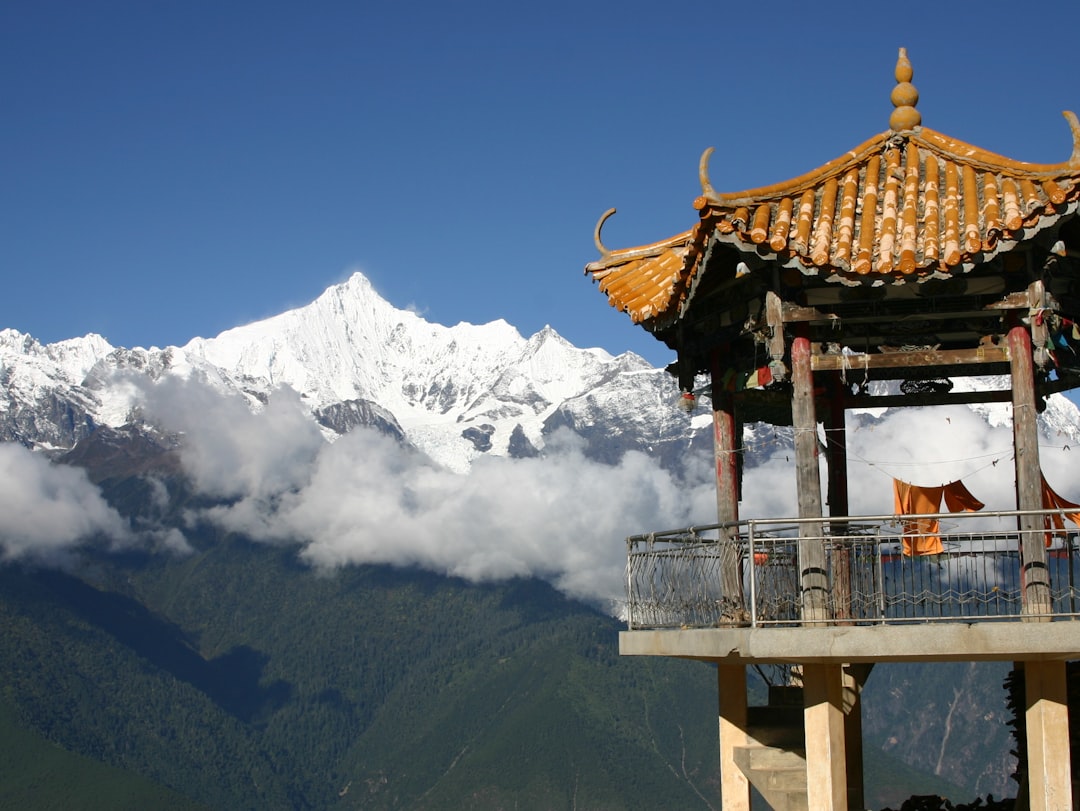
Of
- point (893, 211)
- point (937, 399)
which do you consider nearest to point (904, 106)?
point (893, 211)

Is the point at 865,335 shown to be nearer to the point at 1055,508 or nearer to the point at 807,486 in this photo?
the point at 807,486

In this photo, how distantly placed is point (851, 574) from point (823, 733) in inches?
137

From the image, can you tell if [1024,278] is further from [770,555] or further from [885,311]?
[770,555]

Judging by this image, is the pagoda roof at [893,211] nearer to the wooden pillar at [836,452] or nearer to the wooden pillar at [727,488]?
the wooden pillar at [727,488]

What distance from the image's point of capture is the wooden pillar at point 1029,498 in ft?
68.8

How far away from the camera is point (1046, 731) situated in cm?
2088

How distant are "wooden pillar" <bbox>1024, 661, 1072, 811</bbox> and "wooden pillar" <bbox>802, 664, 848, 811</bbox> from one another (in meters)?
2.47

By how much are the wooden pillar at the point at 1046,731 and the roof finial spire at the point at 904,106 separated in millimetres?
8378

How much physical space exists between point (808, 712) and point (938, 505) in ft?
15.1

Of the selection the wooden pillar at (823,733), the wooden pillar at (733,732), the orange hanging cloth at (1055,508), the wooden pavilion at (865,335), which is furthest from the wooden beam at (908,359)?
the wooden pillar at (733,732)

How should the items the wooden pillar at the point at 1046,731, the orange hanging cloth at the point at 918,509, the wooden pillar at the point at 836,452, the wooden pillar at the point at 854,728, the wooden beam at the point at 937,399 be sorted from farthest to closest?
the wooden pillar at the point at 836,452
the wooden beam at the point at 937,399
the wooden pillar at the point at 854,728
the orange hanging cloth at the point at 918,509
the wooden pillar at the point at 1046,731

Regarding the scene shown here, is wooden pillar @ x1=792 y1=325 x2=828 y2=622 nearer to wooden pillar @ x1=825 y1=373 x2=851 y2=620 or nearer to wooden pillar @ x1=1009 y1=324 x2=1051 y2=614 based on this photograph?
wooden pillar @ x1=1009 y1=324 x2=1051 y2=614

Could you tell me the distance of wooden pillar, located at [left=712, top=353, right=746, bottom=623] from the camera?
24.0 meters

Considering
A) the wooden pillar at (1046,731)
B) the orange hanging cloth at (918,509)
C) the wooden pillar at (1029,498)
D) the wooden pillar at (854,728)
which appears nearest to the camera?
the wooden pillar at (1046,731)
